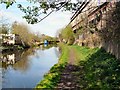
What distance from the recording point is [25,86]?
2008cm

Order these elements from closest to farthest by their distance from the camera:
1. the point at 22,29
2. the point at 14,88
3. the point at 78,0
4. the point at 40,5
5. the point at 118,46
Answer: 1. the point at 40,5
2. the point at 78,0
3. the point at 14,88
4. the point at 118,46
5. the point at 22,29

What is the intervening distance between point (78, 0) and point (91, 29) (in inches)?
1036

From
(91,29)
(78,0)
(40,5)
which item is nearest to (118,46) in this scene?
(78,0)

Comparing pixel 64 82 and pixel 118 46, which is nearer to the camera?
pixel 64 82

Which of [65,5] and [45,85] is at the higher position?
[65,5]

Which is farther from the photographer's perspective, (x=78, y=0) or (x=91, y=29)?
(x=91, y=29)

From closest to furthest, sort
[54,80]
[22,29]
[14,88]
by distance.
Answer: [54,80]
[14,88]
[22,29]

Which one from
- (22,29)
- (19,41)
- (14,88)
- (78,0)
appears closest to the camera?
(78,0)

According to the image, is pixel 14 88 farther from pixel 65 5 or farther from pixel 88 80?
pixel 65 5

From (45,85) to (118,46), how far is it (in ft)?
26.9

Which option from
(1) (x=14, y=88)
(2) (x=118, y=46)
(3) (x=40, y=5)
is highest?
(3) (x=40, y=5)

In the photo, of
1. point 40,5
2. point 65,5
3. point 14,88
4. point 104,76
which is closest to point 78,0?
point 65,5

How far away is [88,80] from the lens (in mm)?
15883

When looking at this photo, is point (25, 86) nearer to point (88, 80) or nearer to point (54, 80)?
point (54, 80)
